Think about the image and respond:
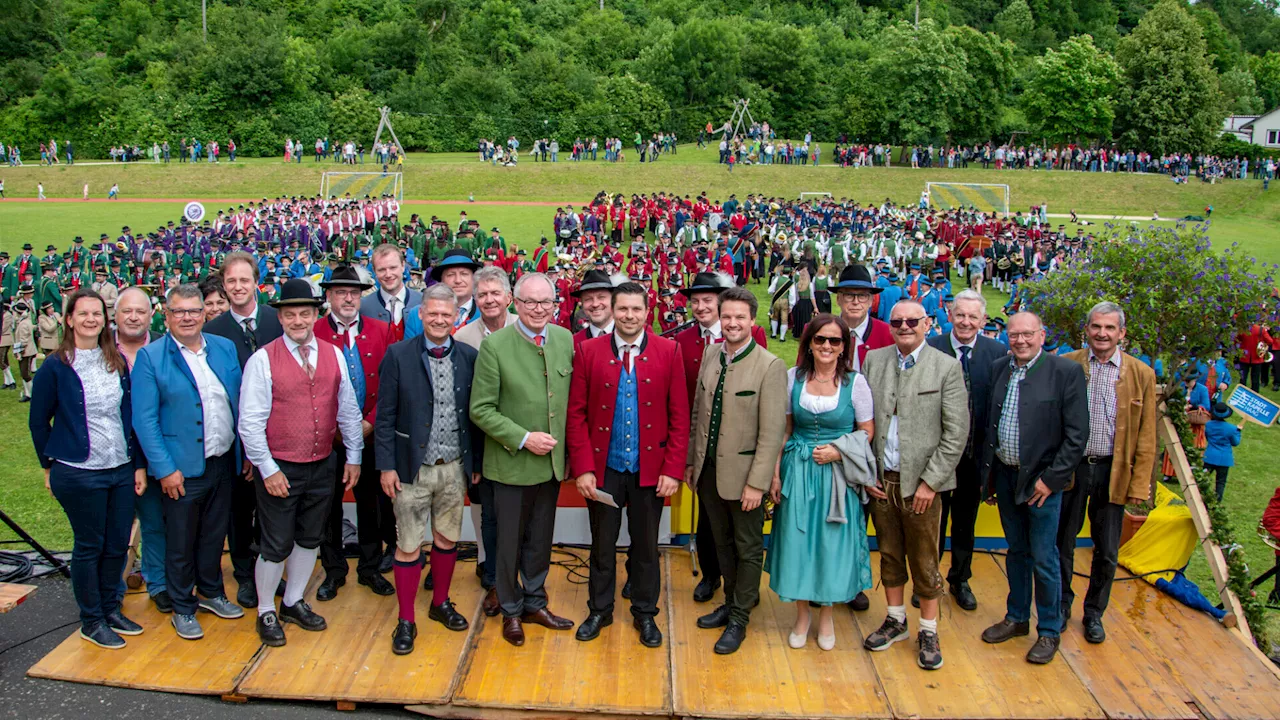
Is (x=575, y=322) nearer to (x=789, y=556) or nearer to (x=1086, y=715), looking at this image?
(x=789, y=556)

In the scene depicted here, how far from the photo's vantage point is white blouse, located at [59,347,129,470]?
487 centimetres

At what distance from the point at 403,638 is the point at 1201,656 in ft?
14.2

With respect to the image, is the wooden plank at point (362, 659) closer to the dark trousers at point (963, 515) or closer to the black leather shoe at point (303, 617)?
the black leather shoe at point (303, 617)

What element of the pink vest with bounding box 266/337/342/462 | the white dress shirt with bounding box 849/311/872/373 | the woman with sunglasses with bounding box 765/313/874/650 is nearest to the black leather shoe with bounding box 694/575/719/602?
the woman with sunglasses with bounding box 765/313/874/650

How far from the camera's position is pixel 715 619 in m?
5.27

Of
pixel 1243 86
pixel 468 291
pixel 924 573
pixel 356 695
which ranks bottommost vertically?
pixel 356 695

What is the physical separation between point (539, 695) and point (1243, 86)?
85.5 m

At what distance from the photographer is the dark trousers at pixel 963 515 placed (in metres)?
5.52

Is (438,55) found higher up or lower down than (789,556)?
higher up

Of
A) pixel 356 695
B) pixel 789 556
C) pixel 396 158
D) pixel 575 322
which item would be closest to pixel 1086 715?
pixel 789 556

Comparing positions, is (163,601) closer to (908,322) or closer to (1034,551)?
(908,322)

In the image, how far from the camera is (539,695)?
4.62 metres

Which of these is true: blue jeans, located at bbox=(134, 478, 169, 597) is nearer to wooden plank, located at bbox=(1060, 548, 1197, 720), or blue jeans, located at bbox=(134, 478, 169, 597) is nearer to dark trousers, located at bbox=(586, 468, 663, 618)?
dark trousers, located at bbox=(586, 468, 663, 618)

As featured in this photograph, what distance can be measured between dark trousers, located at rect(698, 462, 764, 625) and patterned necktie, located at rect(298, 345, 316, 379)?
7.13ft
